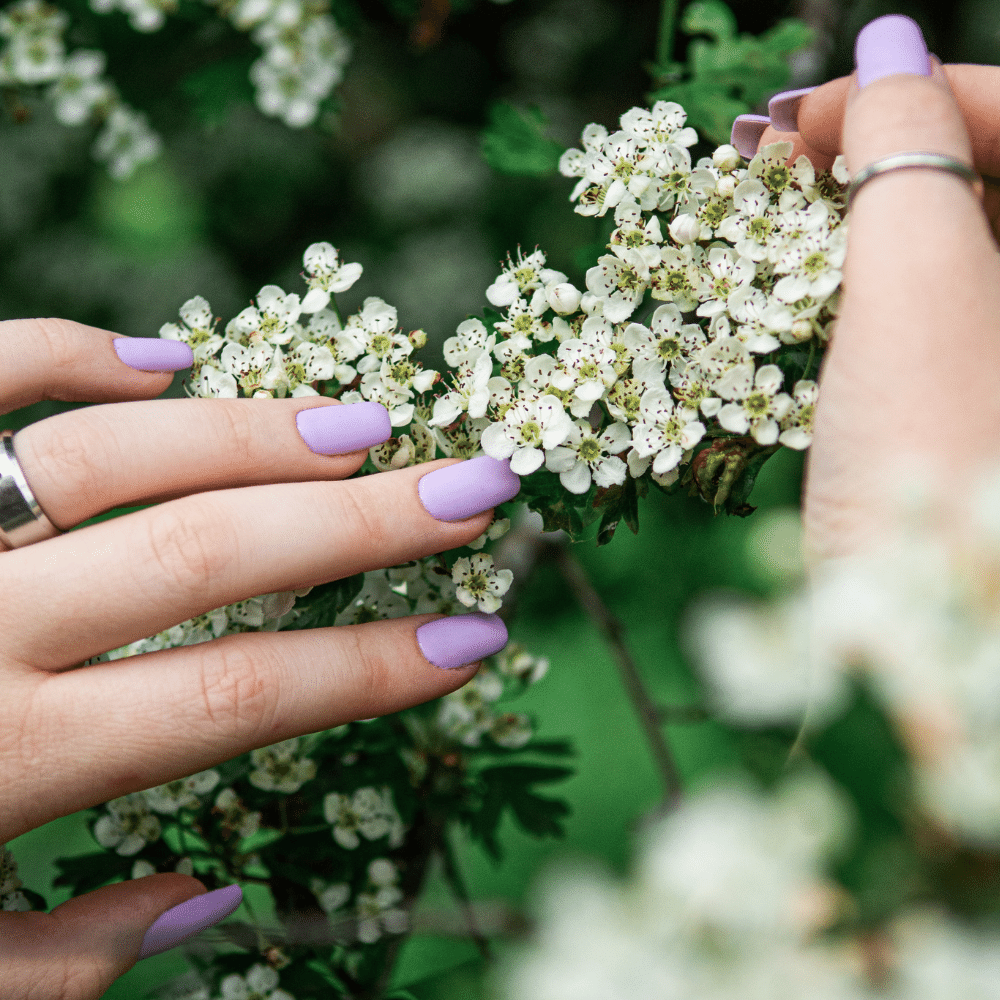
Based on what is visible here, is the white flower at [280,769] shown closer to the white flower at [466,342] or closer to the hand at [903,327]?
the white flower at [466,342]

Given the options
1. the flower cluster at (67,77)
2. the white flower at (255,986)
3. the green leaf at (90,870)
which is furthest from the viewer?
the flower cluster at (67,77)

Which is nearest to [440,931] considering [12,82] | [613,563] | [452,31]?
[613,563]

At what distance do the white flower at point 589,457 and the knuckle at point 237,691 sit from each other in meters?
0.46

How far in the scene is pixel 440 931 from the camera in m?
0.90

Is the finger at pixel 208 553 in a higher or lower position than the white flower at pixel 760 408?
lower

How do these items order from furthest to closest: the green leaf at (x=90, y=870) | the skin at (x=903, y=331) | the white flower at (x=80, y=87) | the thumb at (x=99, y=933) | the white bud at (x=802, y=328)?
the white flower at (x=80, y=87), the green leaf at (x=90, y=870), the thumb at (x=99, y=933), the white bud at (x=802, y=328), the skin at (x=903, y=331)

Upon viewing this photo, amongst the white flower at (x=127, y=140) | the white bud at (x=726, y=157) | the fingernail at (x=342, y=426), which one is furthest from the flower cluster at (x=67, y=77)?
the white bud at (x=726, y=157)

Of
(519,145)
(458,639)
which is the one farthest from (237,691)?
(519,145)

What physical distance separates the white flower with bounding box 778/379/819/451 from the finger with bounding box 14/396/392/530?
52 cm

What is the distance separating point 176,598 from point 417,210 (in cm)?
242

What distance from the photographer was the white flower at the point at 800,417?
1.00 metres

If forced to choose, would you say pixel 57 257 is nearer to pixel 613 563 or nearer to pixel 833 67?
pixel 613 563

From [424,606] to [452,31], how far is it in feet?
8.72

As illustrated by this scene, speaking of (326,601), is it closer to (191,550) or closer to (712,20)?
(191,550)
